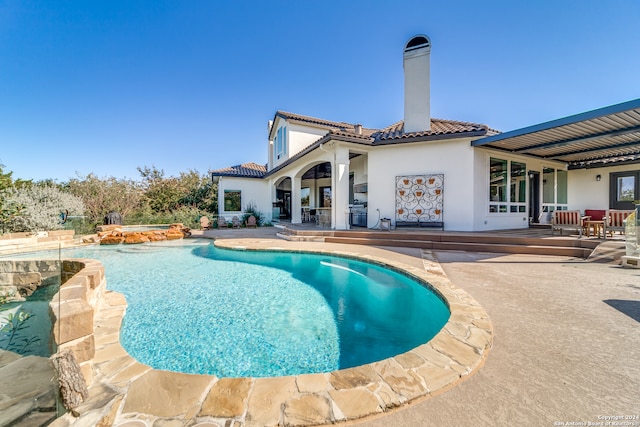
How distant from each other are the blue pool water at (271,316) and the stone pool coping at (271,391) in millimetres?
836

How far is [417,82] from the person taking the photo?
10.5 metres

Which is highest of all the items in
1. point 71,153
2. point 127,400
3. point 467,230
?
point 71,153

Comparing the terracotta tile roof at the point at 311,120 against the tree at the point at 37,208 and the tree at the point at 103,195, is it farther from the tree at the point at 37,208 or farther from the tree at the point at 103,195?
the tree at the point at 103,195

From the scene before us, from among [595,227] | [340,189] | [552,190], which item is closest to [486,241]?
[595,227]

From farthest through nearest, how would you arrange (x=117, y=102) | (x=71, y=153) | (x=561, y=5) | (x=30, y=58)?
(x=71, y=153) < (x=117, y=102) < (x=30, y=58) < (x=561, y=5)

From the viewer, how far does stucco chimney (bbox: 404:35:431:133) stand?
10430 mm

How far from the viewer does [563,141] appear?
8.66m

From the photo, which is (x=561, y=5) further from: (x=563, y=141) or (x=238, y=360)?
(x=238, y=360)

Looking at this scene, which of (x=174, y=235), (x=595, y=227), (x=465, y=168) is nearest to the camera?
(x=595, y=227)

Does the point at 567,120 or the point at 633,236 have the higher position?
the point at 567,120

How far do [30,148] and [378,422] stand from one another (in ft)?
95.6

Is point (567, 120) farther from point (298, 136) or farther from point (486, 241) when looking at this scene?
point (298, 136)

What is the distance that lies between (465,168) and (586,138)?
11.7ft

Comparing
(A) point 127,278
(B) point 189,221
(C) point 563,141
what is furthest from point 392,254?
(B) point 189,221
